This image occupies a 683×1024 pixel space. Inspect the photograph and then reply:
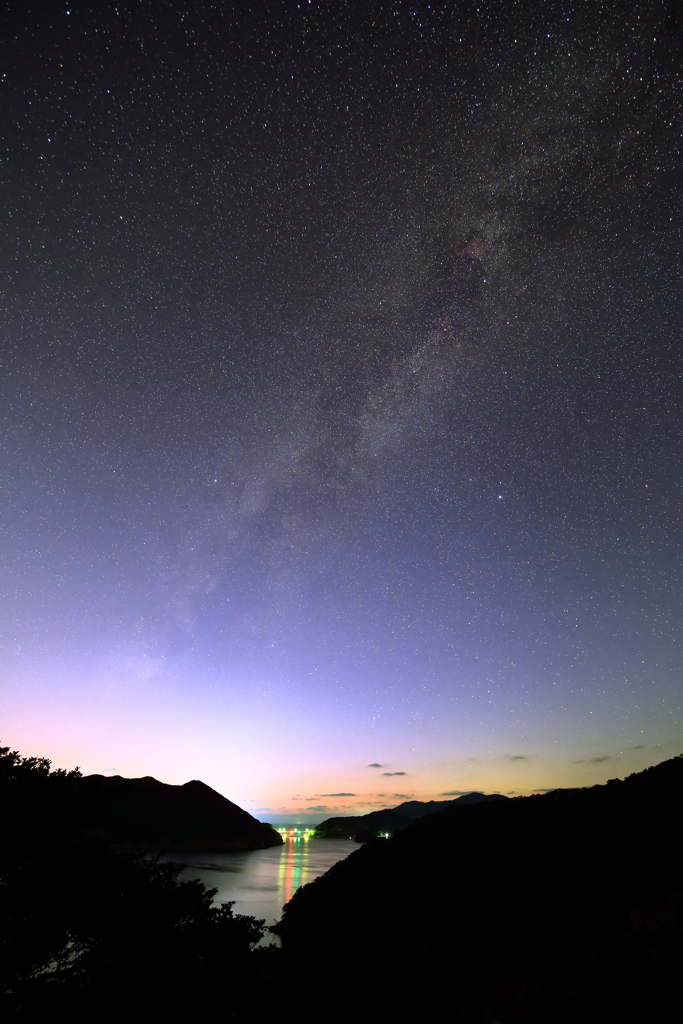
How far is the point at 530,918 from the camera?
15.7 m

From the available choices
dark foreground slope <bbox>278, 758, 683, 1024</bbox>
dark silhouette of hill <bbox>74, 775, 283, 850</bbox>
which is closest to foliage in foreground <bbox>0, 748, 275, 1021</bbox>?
dark foreground slope <bbox>278, 758, 683, 1024</bbox>

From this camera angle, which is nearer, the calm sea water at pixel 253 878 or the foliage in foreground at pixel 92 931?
the foliage in foreground at pixel 92 931

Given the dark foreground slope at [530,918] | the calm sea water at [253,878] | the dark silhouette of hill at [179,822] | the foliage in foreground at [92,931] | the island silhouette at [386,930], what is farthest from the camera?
the dark silhouette of hill at [179,822]

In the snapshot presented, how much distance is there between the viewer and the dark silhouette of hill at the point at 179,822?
14175 centimetres

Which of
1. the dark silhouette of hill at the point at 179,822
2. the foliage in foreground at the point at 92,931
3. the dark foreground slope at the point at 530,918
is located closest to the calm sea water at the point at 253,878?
the dark foreground slope at the point at 530,918

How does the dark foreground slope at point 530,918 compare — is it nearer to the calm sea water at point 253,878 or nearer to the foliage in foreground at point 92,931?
the foliage in foreground at point 92,931

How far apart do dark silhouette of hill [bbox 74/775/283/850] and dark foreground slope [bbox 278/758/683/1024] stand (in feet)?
411

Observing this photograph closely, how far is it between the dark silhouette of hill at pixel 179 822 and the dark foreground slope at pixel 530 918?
411 ft

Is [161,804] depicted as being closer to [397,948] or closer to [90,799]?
[397,948]

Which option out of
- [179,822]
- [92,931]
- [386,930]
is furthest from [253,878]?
[92,931]

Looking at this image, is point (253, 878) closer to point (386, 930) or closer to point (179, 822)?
point (386, 930)

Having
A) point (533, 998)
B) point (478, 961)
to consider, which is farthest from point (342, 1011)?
point (533, 998)

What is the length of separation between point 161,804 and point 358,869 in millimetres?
159097

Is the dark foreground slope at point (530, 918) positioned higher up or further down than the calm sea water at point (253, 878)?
higher up
